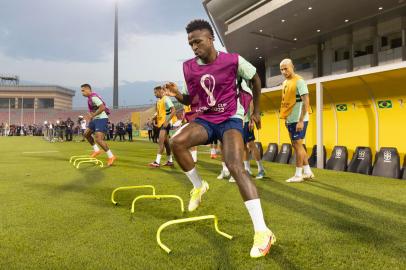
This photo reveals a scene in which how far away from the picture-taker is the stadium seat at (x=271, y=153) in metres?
11.5

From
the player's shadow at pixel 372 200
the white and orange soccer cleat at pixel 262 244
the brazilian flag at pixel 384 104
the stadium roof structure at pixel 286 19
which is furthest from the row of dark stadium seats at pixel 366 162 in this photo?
the stadium roof structure at pixel 286 19

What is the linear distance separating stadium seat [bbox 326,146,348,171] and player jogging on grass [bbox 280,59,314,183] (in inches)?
99.3

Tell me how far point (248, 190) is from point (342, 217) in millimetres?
1605

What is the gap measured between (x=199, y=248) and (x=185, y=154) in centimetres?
103

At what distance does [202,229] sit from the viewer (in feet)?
11.2

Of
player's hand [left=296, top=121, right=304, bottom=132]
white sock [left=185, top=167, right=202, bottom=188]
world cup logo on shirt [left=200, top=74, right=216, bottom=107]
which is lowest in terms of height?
white sock [left=185, top=167, right=202, bottom=188]

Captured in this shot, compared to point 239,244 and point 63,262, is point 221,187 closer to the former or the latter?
point 239,244

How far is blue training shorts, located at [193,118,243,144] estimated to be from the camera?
11.0 ft

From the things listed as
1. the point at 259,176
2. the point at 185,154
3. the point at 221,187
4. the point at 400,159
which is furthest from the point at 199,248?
the point at 400,159

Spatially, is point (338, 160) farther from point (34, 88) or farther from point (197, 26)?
point (34, 88)

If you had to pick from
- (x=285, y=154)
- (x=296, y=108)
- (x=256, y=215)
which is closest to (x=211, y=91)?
(x=256, y=215)

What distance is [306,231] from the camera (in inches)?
129

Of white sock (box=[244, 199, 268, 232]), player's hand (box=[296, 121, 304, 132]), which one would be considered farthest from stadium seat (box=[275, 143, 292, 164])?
white sock (box=[244, 199, 268, 232])

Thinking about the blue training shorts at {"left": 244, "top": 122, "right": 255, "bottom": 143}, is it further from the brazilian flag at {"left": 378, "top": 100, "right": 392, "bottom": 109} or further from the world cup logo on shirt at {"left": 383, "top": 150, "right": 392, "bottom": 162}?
the brazilian flag at {"left": 378, "top": 100, "right": 392, "bottom": 109}
